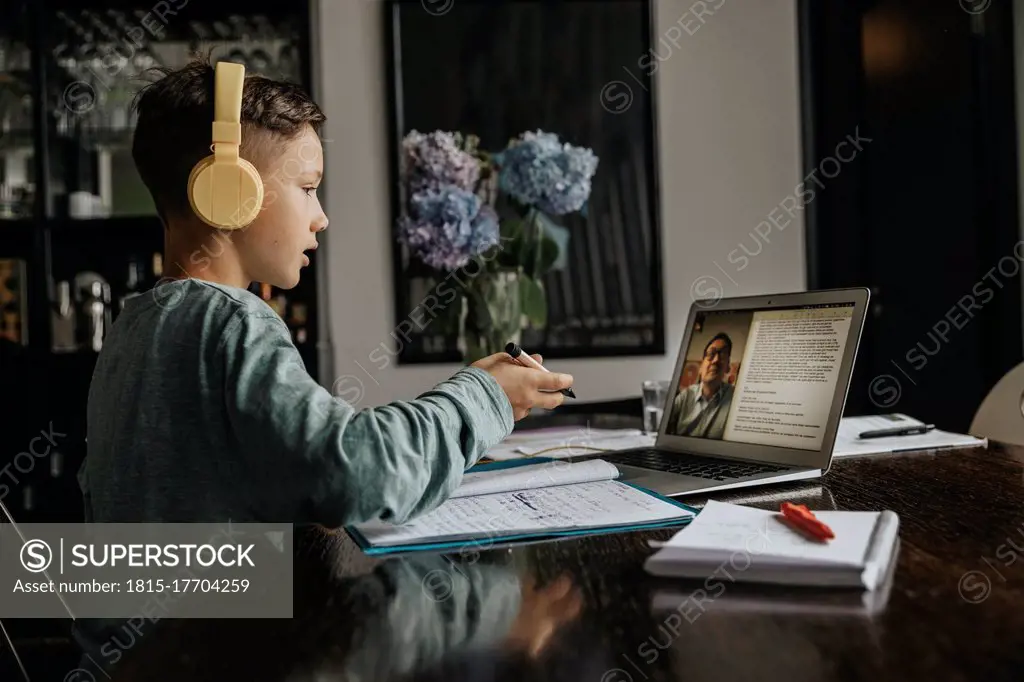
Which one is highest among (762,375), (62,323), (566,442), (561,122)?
(561,122)

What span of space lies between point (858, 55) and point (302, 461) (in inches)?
106

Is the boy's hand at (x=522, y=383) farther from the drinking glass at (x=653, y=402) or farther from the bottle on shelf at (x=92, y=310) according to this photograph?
the bottle on shelf at (x=92, y=310)

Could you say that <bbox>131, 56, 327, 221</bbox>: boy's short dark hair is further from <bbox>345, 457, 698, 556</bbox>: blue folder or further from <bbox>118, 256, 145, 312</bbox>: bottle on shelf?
<bbox>118, 256, 145, 312</bbox>: bottle on shelf

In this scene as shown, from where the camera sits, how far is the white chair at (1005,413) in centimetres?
150

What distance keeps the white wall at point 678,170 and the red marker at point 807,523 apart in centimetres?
211

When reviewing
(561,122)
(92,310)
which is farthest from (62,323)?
(561,122)

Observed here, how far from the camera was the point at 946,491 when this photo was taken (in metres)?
0.92

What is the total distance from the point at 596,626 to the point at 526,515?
296 mm

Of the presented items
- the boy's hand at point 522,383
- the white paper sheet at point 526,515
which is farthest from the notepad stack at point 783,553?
the boy's hand at point 522,383

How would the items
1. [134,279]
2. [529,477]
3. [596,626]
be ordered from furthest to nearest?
[134,279], [529,477], [596,626]

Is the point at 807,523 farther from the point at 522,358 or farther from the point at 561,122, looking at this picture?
the point at 561,122

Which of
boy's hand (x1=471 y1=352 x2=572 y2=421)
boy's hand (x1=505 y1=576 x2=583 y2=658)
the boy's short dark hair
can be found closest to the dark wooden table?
boy's hand (x1=505 y1=576 x2=583 y2=658)

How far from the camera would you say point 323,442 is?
69cm

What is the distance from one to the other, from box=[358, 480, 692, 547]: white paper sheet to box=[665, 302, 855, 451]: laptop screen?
28cm
